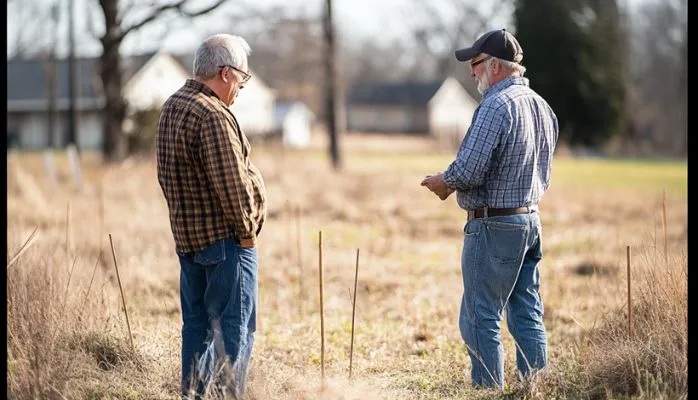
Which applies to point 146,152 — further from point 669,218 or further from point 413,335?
point 413,335

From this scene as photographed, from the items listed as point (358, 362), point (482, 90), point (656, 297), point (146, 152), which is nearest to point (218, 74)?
point (482, 90)

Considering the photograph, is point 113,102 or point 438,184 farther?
point 113,102

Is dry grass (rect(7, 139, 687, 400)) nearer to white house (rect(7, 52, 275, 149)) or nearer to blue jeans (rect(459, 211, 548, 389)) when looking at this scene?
blue jeans (rect(459, 211, 548, 389))

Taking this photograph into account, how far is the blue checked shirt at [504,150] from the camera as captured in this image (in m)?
4.70

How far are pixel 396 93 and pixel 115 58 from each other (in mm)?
59810

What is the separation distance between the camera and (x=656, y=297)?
4977 millimetres

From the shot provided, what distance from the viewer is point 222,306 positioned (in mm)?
4406

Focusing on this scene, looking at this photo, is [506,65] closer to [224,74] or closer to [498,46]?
[498,46]

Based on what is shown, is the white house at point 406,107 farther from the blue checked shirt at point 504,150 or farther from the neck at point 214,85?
the neck at point 214,85

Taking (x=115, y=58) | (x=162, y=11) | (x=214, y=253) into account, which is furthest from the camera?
(x=115, y=58)

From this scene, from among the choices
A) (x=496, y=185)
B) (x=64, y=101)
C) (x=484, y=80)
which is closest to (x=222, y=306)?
(x=496, y=185)

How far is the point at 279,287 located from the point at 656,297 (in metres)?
4.27

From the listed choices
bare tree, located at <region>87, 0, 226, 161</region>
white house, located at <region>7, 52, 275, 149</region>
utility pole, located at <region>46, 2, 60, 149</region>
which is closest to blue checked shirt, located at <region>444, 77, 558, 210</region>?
bare tree, located at <region>87, 0, 226, 161</region>

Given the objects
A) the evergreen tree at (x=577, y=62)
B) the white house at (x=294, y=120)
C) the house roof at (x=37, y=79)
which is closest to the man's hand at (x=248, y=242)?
the evergreen tree at (x=577, y=62)
